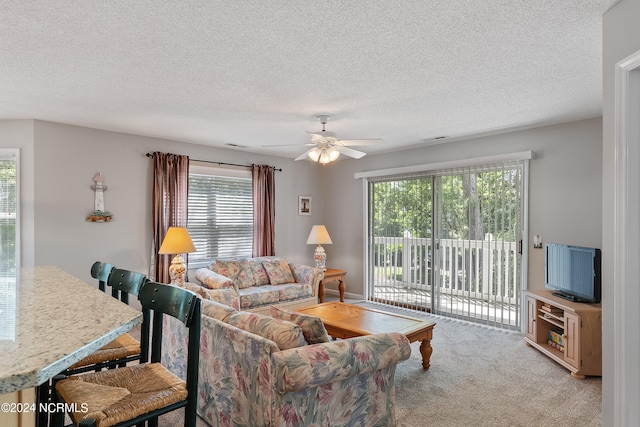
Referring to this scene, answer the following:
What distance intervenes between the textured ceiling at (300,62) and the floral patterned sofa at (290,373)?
1780 millimetres

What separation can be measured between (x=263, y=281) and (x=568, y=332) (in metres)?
3.72

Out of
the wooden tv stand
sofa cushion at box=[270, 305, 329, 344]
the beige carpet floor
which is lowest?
the beige carpet floor

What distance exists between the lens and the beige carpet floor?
2.66m

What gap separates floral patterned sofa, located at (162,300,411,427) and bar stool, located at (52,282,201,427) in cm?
54

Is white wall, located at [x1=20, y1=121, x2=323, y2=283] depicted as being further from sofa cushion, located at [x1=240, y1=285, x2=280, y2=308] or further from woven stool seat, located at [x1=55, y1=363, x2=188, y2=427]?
woven stool seat, located at [x1=55, y1=363, x2=188, y2=427]

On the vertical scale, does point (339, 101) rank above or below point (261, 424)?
above

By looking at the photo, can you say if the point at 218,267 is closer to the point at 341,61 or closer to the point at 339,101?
the point at 339,101

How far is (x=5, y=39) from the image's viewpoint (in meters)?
2.36

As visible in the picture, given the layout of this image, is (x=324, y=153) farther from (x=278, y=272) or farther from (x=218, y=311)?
(x=278, y=272)

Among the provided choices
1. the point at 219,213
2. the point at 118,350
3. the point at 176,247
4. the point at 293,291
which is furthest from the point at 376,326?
the point at 219,213

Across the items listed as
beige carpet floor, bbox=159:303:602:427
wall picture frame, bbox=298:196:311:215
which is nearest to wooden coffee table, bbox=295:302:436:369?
beige carpet floor, bbox=159:303:602:427

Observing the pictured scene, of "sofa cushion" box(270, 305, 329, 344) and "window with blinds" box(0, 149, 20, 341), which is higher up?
"window with blinds" box(0, 149, 20, 341)

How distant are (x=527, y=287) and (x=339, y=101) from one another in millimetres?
3282

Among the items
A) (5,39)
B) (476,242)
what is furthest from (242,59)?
(476,242)
